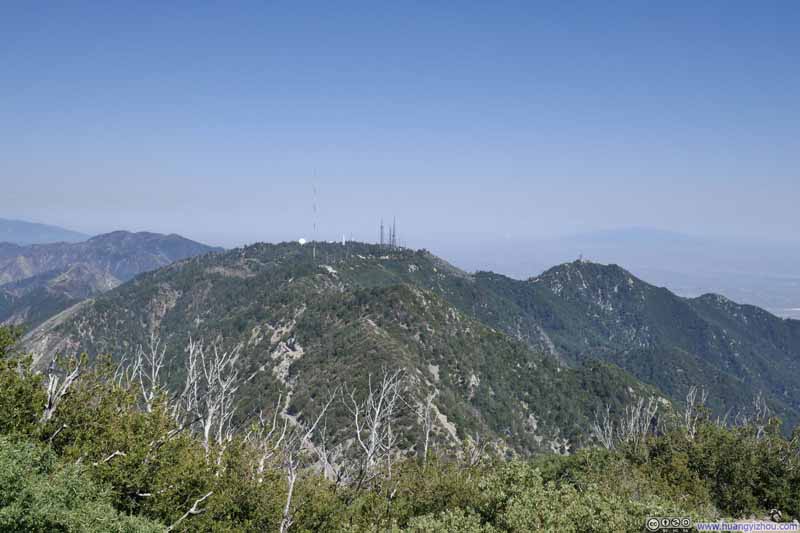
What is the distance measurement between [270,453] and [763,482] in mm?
36648

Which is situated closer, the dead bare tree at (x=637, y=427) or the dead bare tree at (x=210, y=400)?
the dead bare tree at (x=210, y=400)

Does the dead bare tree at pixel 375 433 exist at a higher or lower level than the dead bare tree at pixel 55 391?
lower

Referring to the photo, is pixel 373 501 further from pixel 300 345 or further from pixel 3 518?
pixel 300 345

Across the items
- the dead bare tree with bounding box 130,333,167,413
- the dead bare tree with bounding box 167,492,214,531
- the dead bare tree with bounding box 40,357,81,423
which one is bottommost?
the dead bare tree with bounding box 167,492,214,531

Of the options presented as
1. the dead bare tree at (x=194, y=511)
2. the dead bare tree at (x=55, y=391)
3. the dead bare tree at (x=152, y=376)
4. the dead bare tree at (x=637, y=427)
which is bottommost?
the dead bare tree at (x=637, y=427)

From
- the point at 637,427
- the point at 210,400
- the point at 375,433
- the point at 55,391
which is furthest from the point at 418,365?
the point at 55,391

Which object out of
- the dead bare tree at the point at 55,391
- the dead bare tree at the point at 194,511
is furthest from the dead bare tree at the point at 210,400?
the dead bare tree at the point at 55,391

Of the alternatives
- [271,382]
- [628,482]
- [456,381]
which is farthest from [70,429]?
[456,381]

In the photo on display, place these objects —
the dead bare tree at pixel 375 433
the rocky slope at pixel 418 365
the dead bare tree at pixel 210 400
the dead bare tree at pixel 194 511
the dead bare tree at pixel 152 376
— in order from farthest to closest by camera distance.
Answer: the rocky slope at pixel 418 365, the dead bare tree at pixel 375 433, the dead bare tree at pixel 210 400, the dead bare tree at pixel 152 376, the dead bare tree at pixel 194 511

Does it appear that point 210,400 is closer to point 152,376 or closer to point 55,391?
point 152,376

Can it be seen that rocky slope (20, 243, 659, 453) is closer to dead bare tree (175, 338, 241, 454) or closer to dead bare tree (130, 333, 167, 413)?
dead bare tree (175, 338, 241, 454)

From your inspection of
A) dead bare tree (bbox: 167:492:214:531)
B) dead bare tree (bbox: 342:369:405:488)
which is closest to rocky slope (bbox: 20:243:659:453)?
dead bare tree (bbox: 342:369:405:488)

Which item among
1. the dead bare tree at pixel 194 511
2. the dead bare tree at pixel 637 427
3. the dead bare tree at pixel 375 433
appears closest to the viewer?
the dead bare tree at pixel 194 511

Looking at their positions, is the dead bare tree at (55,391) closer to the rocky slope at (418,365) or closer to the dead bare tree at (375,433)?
the dead bare tree at (375,433)
